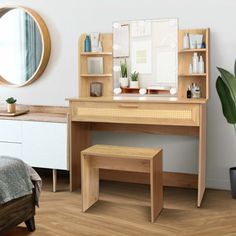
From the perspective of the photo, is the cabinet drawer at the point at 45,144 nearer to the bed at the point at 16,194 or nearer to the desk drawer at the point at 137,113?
Answer: the desk drawer at the point at 137,113

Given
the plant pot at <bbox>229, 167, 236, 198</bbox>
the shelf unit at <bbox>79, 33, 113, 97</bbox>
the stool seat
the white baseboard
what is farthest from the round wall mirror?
the plant pot at <bbox>229, 167, 236, 198</bbox>

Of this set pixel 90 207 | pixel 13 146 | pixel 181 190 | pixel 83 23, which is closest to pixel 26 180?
pixel 90 207

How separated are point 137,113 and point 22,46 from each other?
1.66 metres

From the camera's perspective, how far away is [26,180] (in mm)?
3072

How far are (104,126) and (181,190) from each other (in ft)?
3.17

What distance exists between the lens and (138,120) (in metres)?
3.88

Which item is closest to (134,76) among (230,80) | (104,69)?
(104,69)

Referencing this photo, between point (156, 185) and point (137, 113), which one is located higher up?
point (137, 113)

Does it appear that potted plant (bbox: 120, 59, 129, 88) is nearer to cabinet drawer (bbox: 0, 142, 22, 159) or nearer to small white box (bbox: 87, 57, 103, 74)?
small white box (bbox: 87, 57, 103, 74)

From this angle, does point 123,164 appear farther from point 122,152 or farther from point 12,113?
point 12,113

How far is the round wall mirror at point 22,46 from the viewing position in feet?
15.2

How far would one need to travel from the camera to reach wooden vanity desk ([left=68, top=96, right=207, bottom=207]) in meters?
3.74

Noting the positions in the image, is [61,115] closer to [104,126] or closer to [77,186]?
[104,126]

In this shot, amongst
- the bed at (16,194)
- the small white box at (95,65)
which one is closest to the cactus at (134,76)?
the small white box at (95,65)
